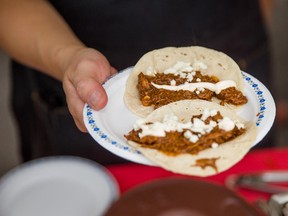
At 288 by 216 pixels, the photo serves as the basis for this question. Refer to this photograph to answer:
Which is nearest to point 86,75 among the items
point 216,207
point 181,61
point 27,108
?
point 181,61

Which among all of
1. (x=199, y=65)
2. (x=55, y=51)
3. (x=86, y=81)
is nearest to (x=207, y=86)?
(x=199, y=65)

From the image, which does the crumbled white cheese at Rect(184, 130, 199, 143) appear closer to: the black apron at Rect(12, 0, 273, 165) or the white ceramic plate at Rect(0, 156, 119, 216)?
the black apron at Rect(12, 0, 273, 165)

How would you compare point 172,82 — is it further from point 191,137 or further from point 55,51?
point 55,51

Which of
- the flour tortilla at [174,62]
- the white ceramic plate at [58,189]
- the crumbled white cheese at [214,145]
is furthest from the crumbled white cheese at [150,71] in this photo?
→ the white ceramic plate at [58,189]

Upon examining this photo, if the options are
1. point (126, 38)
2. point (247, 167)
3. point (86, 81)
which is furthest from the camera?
point (247, 167)

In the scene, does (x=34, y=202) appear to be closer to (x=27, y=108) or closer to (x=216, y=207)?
(x=27, y=108)

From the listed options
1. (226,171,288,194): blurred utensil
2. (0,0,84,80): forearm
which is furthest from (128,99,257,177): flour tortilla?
(226,171,288,194): blurred utensil
